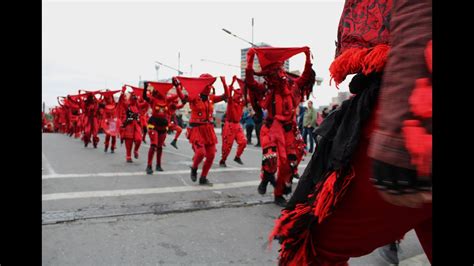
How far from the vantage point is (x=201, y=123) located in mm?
6754

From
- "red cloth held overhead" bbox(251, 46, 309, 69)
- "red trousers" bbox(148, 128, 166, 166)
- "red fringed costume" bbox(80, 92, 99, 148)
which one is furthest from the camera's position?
"red fringed costume" bbox(80, 92, 99, 148)

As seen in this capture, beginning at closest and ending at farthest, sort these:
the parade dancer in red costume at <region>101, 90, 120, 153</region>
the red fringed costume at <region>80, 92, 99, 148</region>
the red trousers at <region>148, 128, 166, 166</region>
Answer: the red trousers at <region>148, 128, 166, 166</region>
the parade dancer in red costume at <region>101, 90, 120, 153</region>
the red fringed costume at <region>80, 92, 99, 148</region>

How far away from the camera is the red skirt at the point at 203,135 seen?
6.56 metres

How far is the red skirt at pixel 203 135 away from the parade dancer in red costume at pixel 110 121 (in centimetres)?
567

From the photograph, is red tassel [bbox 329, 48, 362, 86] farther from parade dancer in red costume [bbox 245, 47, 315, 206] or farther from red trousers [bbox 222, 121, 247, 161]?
red trousers [bbox 222, 121, 247, 161]

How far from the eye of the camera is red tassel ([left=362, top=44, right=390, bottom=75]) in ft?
4.15

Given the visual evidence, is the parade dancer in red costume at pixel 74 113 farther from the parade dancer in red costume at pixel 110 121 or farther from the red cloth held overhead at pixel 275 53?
the red cloth held overhead at pixel 275 53

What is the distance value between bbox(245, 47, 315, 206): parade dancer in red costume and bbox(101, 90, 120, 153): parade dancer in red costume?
7.70 metres

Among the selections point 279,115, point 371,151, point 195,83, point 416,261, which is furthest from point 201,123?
point 371,151

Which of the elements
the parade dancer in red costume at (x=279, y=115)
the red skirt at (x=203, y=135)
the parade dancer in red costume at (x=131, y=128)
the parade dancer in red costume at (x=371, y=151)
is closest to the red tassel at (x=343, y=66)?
the parade dancer in red costume at (x=371, y=151)

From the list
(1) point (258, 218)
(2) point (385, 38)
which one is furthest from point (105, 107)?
(2) point (385, 38)

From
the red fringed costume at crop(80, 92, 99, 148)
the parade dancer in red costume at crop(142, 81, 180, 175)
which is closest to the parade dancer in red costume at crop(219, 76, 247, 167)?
the parade dancer in red costume at crop(142, 81, 180, 175)
